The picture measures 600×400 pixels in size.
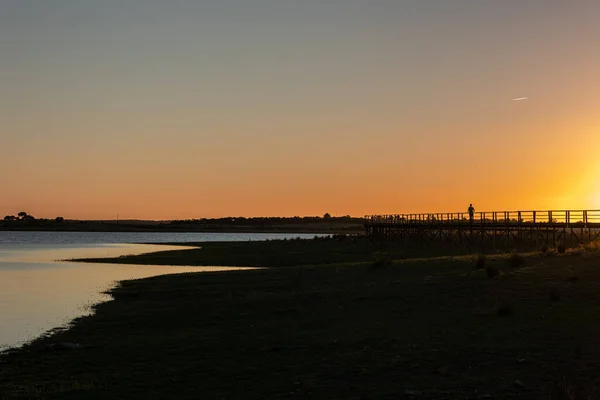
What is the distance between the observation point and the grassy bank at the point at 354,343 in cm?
1616

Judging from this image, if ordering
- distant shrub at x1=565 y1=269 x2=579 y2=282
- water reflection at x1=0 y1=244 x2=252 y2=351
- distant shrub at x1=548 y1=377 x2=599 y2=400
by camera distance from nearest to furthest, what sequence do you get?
distant shrub at x1=548 y1=377 x2=599 y2=400
distant shrub at x1=565 y1=269 x2=579 y2=282
water reflection at x1=0 y1=244 x2=252 y2=351

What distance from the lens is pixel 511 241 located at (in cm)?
7856

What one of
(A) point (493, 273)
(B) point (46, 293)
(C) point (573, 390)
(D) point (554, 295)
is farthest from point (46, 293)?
(C) point (573, 390)

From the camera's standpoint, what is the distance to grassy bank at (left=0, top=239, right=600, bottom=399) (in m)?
16.2

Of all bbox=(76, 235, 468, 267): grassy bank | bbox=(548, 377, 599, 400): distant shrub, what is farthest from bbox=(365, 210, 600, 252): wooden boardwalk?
bbox=(548, 377, 599, 400): distant shrub

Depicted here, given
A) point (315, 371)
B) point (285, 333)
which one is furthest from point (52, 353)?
point (315, 371)

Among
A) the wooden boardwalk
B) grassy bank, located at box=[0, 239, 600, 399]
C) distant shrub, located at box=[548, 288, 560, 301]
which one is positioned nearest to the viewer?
grassy bank, located at box=[0, 239, 600, 399]

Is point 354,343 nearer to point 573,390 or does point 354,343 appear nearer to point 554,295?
point 573,390

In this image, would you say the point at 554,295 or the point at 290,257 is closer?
the point at 554,295

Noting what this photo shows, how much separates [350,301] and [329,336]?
22.0ft

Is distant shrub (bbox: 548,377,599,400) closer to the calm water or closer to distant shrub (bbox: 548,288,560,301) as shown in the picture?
distant shrub (bbox: 548,288,560,301)

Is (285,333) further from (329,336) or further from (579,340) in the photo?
(579,340)

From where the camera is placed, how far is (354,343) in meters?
20.5

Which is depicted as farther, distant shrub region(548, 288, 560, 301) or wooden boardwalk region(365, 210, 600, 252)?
wooden boardwalk region(365, 210, 600, 252)
